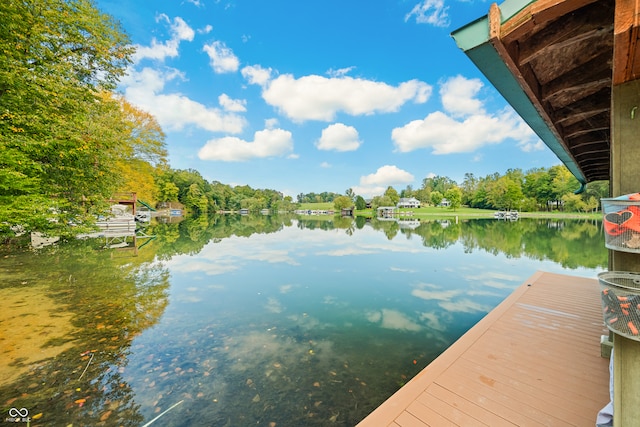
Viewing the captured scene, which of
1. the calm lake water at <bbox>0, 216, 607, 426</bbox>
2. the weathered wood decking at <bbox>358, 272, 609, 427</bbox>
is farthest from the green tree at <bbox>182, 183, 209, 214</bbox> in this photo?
the weathered wood decking at <bbox>358, 272, 609, 427</bbox>

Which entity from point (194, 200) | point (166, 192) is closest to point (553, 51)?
point (166, 192)

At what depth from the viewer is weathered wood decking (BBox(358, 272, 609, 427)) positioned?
2180 mm

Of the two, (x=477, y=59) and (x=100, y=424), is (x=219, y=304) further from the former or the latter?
(x=477, y=59)

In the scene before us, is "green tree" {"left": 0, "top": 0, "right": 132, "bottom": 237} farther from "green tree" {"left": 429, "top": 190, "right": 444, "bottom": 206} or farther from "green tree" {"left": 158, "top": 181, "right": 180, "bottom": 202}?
"green tree" {"left": 429, "top": 190, "right": 444, "bottom": 206}

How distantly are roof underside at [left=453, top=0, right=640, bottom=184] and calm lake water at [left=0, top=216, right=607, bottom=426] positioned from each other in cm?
337

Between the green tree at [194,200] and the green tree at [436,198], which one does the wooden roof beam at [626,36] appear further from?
the green tree at [436,198]

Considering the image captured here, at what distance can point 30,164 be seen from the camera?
5.67 m

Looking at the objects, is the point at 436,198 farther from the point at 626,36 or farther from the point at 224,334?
the point at 626,36

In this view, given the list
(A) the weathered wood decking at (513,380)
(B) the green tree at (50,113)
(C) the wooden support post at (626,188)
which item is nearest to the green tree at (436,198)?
(A) the weathered wood decking at (513,380)

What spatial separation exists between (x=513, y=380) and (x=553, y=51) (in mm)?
3103

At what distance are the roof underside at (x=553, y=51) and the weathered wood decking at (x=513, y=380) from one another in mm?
2651

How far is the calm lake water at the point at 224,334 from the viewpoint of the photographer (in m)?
2.82

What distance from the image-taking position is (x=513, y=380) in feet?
8.80

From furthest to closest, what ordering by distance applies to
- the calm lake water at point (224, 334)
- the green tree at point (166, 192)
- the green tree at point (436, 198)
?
1. the green tree at point (436, 198)
2. the green tree at point (166, 192)
3. the calm lake water at point (224, 334)
